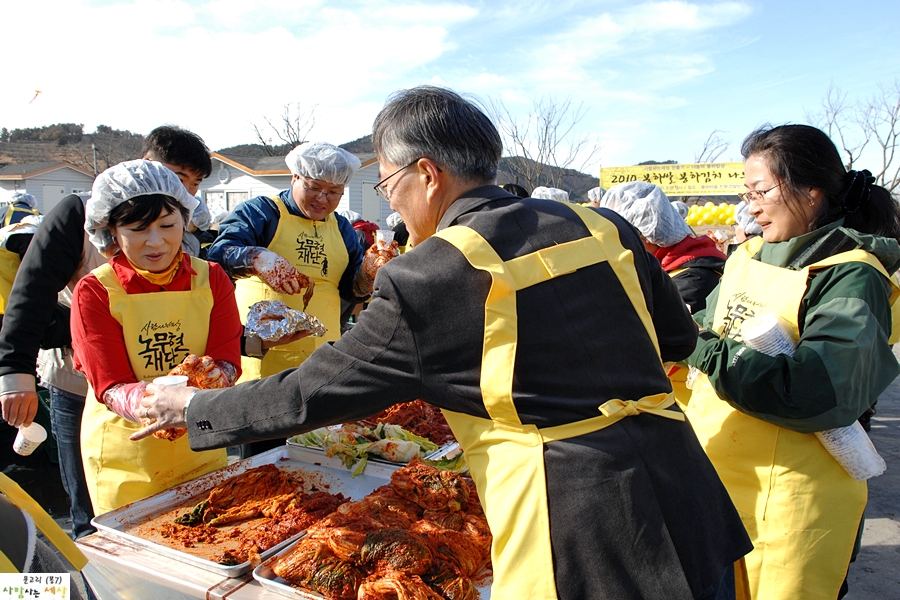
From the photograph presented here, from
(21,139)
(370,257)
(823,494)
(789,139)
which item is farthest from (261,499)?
(21,139)

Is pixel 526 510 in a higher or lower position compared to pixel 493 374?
lower

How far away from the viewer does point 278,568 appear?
5.56 ft

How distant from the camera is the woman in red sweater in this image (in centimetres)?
212

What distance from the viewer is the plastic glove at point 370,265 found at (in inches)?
139

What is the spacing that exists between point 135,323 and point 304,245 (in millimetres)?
1480

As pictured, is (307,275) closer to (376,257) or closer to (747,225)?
(376,257)

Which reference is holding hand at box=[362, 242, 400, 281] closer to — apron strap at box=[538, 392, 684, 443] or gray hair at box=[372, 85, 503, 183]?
gray hair at box=[372, 85, 503, 183]

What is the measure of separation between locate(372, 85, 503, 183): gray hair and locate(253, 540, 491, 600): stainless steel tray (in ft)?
3.83

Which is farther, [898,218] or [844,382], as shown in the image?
[898,218]

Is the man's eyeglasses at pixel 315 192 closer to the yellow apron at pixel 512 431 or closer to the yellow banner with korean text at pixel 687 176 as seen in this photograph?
the yellow apron at pixel 512 431

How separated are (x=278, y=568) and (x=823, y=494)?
179 centimetres

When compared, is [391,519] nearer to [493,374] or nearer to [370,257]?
[493,374]

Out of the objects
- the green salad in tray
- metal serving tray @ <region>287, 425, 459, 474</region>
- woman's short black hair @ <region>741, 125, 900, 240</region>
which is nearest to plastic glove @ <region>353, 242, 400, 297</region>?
the green salad in tray

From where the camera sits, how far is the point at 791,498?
2025 millimetres
